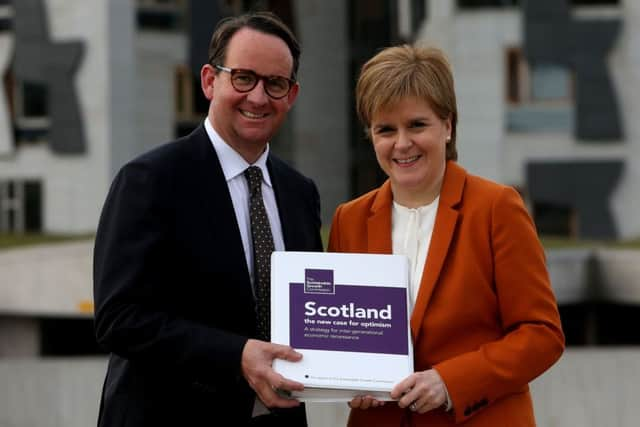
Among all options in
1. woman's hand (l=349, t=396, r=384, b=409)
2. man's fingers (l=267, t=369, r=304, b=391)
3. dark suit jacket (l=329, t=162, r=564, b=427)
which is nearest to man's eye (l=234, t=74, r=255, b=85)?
dark suit jacket (l=329, t=162, r=564, b=427)

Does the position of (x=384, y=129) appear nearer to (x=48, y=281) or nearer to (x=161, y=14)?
(x=48, y=281)

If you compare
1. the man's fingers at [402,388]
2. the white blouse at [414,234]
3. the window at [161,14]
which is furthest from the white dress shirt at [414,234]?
the window at [161,14]

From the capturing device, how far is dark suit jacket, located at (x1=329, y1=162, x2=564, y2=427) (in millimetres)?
2898

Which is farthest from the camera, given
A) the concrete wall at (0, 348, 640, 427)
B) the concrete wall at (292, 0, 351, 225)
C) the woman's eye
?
the concrete wall at (292, 0, 351, 225)

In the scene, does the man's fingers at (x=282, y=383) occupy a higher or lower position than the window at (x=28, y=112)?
higher

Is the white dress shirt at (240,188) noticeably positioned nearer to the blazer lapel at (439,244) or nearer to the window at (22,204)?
the blazer lapel at (439,244)

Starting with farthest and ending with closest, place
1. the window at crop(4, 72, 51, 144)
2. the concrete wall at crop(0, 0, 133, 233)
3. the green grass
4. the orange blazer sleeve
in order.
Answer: the window at crop(4, 72, 51, 144)
the concrete wall at crop(0, 0, 133, 233)
the green grass
the orange blazer sleeve

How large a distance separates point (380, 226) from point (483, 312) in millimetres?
448

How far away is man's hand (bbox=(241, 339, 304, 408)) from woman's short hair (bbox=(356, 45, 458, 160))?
2.71 ft

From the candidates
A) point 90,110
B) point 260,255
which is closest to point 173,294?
point 260,255

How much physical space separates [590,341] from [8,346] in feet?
35.4

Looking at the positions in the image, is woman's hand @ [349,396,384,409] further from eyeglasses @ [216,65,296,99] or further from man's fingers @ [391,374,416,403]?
eyeglasses @ [216,65,296,99]

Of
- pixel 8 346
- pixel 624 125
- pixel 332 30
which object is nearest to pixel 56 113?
pixel 8 346

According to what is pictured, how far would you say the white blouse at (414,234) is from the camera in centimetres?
306
